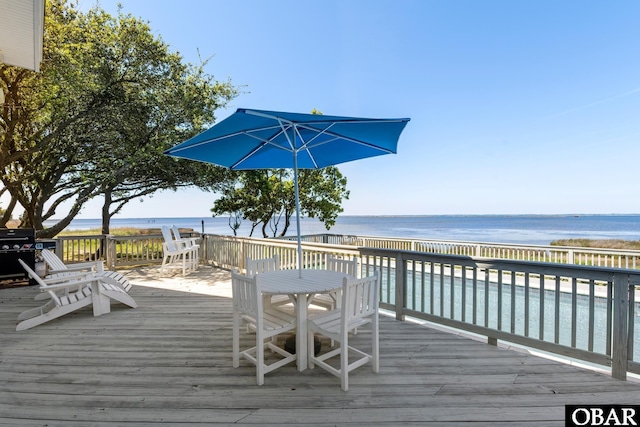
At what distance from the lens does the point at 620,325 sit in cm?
237

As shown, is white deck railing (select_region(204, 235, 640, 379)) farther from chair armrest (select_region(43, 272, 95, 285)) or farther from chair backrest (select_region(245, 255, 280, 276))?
chair armrest (select_region(43, 272, 95, 285))

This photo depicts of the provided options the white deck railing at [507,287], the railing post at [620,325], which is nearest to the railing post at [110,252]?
the white deck railing at [507,287]

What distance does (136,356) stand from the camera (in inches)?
113

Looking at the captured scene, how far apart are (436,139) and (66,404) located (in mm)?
32085

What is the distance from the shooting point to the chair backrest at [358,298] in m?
2.27

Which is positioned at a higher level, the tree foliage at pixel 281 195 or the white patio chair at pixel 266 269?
the tree foliage at pixel 281 195

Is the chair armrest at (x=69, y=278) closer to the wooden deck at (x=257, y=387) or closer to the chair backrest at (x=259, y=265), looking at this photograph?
the wooden deck at (x=257, y=387)

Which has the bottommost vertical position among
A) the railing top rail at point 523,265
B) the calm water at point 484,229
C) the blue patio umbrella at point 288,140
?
the calm water at point 484,229

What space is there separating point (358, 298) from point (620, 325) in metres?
2.07

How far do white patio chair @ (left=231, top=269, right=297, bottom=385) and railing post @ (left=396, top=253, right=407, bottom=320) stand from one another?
67.5 inches

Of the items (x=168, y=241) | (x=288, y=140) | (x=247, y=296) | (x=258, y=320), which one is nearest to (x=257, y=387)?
(x=258, y=320)

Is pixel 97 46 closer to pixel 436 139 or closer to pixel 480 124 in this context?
pixel 480 124

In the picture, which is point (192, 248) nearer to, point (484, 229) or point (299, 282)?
point (299, 282)

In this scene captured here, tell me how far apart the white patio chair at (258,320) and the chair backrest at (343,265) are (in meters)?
0.98
